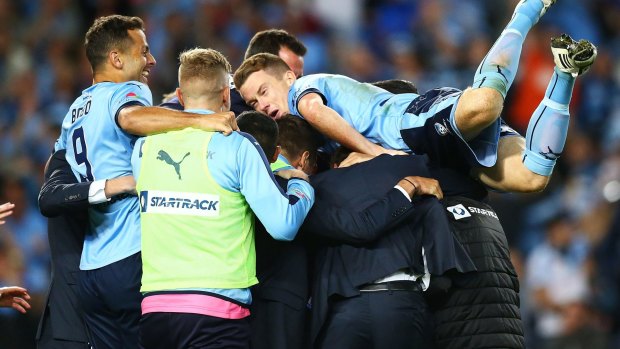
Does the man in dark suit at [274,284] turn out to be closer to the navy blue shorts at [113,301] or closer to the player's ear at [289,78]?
the navy blue shorts at [113,301]

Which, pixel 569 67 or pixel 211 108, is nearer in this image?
pixel 211 108

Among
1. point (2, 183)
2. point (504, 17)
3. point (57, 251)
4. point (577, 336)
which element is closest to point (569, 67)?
point (57, 251)

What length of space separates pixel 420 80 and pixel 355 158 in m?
6.09

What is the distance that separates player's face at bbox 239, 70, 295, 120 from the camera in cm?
580

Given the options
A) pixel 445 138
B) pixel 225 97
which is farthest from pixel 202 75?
pixel 445 138

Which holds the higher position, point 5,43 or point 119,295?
point 5,43

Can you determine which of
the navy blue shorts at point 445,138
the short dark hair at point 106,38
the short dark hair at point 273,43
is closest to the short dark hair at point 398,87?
the navy blue shorts at point 445,138

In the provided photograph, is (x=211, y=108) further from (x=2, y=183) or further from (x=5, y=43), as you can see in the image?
(x=5, y=43)

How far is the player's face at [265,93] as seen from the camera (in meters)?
5.80

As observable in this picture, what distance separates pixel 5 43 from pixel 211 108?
7335 millimetres

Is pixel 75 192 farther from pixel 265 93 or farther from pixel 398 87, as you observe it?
pixel 398 87

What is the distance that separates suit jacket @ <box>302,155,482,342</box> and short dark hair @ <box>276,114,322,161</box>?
0.71 feet

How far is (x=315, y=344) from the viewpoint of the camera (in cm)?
496

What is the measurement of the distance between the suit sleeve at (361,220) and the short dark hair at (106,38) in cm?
126
